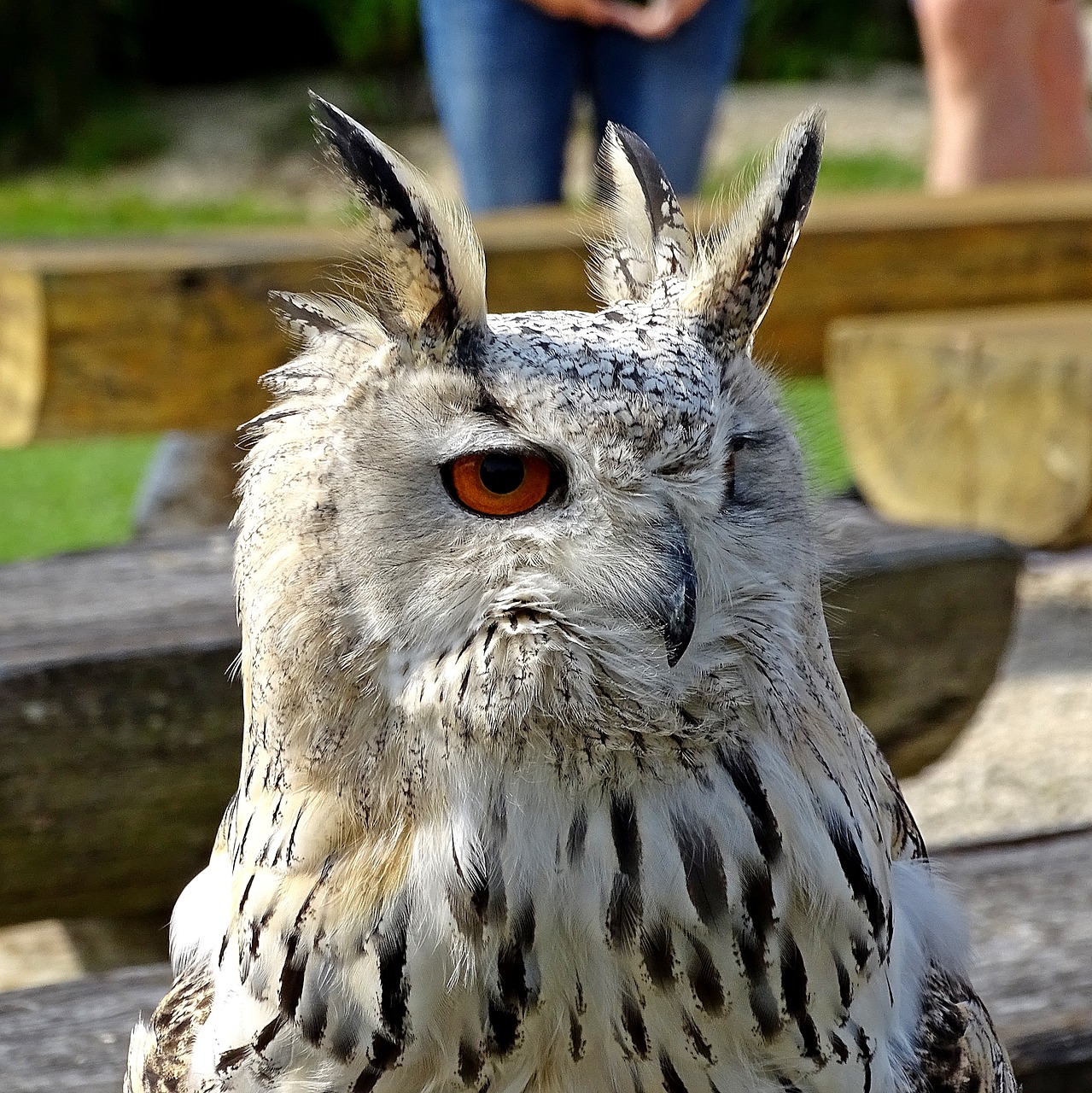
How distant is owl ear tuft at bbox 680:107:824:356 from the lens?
1371 millimetres

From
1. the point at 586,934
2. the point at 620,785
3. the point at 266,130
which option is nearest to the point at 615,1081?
the point at 586,934

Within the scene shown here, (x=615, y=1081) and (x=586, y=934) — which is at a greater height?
(x=586, y=934)

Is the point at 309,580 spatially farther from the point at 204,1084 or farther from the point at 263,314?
the point at 263,314

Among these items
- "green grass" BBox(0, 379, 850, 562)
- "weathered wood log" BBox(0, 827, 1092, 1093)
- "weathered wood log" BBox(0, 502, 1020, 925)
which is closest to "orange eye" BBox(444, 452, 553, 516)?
"weathered wood log" BBox(0, 502, 1020, 925)

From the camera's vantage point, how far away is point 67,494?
271 inches

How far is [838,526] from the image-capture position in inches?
64.9

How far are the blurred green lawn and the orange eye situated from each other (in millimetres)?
332

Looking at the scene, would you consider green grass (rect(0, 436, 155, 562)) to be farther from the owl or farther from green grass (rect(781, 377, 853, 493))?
the owl

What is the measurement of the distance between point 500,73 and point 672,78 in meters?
0.46

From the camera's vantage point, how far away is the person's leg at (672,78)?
4.16m

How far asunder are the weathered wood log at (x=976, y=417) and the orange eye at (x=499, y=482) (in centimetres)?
255

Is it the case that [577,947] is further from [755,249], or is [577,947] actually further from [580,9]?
[580,9]

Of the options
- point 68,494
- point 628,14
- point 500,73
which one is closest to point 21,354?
point 500,73

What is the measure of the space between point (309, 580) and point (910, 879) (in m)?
0.73
